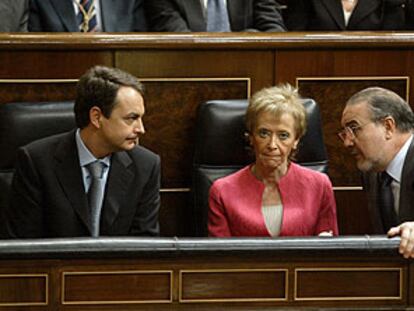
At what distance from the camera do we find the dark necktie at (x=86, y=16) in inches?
142

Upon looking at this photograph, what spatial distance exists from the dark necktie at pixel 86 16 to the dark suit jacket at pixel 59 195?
2.55ft

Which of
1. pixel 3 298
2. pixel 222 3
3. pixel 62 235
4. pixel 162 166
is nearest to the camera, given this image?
pixel 3 298

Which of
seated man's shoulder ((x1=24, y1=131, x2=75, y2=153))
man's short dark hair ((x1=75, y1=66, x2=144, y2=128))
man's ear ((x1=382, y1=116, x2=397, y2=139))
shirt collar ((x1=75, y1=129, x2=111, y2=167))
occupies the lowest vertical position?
shirt collar ((x1=75, y1=129, x2=111, y2=167))

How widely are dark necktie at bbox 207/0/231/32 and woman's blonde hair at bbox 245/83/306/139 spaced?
0.76 m

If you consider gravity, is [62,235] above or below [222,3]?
below

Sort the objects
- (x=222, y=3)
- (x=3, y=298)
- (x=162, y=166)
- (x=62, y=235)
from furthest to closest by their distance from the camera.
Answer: (x=222, y=3), (x=162, y=166), (x=62, y=235), (x=3, y=298)

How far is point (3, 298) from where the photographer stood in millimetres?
2168

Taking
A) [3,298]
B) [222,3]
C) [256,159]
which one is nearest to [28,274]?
[3,298]

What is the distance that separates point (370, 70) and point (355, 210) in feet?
1.44

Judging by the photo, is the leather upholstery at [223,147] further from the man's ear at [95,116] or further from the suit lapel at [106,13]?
the suit lapel at [106,13]

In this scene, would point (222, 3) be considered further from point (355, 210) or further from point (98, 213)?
point (98, 213)

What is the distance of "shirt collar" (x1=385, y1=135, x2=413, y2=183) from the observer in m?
2.86

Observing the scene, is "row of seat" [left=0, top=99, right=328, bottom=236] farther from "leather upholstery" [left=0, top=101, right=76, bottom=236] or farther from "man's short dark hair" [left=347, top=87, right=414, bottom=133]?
"man's short dark hair" [left=347, top=87, right=414, bottom=133]

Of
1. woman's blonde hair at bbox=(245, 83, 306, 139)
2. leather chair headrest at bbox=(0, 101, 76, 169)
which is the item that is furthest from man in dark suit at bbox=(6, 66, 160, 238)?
woman's blonde hair at bbox=(245, 83, 306, 139)
